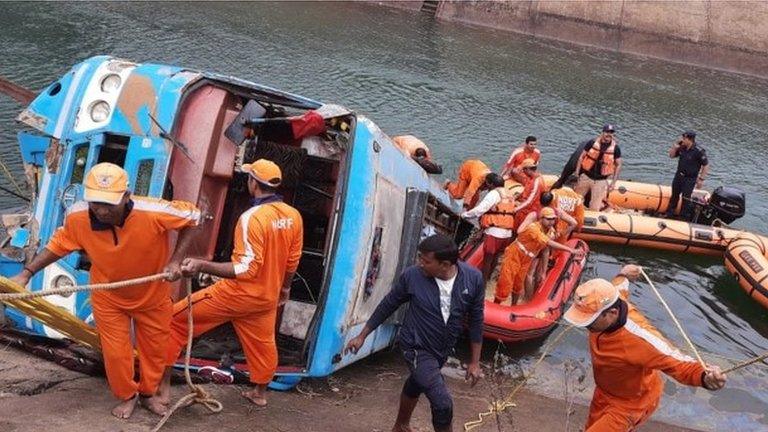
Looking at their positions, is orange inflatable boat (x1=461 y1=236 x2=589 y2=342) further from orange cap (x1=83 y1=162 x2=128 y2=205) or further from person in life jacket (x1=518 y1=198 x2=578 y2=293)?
orange cap (x1=83 y1=162 x2=128 y2=205)

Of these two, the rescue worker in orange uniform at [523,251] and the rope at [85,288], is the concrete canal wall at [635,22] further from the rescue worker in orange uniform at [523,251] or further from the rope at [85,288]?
the rope at [85,288]

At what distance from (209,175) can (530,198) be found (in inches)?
157

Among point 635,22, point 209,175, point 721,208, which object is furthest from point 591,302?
point 635,22

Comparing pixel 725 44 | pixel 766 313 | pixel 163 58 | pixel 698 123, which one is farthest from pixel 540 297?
pixel 725 44

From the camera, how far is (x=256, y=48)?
20.0 metres

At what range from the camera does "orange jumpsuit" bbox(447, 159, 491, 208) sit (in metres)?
8.30

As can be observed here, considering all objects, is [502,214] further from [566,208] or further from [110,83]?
[110,83]

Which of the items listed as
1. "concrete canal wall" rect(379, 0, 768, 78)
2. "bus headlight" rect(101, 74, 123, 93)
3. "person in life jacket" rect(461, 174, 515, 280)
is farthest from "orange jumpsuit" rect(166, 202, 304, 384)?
"concrete canal wall" rect(379, 0, 768, 78)

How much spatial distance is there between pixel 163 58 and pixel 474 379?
15313 mm

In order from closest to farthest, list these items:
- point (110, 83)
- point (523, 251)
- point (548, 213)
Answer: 1. point (110, 83)
2. point (548, 213)
3. point (523, 251)

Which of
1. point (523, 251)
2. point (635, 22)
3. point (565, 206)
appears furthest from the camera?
point (635, 22)

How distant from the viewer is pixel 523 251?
24.8 ft

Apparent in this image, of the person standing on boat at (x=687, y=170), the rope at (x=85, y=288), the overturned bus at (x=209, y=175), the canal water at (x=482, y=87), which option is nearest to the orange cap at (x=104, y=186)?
the rope at (x=85, y=288)

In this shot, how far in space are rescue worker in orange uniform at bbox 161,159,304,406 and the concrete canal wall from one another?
24.9 m
